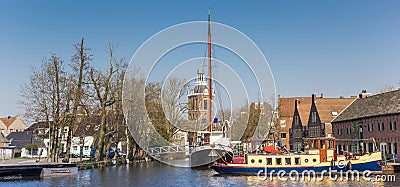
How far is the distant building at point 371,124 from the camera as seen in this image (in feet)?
168

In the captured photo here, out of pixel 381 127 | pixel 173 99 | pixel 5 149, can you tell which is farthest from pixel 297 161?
pixel 5 149

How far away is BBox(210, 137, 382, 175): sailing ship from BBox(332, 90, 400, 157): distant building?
9017 millimetres

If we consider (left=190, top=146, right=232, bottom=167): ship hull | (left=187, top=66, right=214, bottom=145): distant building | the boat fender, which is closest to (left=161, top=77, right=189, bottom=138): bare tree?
(left=187, top=66, right=214, bottom=145): distant building

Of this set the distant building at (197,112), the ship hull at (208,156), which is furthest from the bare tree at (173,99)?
the ship hull at (208,156)

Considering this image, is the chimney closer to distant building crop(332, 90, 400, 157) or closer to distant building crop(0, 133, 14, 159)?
distant building crop(332, 90, 400, 157)

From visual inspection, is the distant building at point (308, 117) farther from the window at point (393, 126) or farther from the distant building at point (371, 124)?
the window at point (393, 126)

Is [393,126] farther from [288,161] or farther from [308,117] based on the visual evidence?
[308,117]

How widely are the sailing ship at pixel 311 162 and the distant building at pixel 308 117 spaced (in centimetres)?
3130

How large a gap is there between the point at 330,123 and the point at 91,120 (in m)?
37.4

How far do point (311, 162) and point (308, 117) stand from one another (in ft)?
148

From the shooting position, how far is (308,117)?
3300 inches

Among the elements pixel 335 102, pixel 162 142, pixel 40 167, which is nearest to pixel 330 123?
A: pixel 335 102

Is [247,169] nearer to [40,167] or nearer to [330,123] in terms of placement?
[40,167]

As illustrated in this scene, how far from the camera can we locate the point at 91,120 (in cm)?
5616
